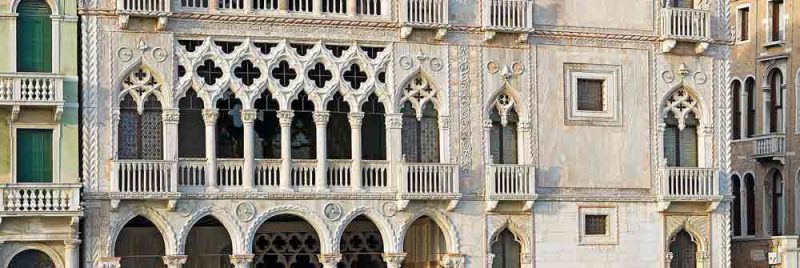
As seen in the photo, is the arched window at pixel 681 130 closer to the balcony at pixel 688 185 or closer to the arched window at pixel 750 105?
the balcony at pixel 688 185

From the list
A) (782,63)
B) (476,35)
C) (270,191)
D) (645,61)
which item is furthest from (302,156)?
(782,63)

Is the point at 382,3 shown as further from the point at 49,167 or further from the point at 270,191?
the point at 49,167

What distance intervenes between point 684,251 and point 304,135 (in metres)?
9.48

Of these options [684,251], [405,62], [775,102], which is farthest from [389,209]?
[775,102]

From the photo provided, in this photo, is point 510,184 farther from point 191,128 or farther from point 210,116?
point 191,128

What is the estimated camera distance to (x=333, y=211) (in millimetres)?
37219

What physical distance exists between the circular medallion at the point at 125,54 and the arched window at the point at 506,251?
9122 mm

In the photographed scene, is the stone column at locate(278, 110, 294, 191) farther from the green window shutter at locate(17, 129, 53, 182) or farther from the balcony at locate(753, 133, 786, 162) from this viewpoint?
the balcony at locate(753, 133, 786, 162)

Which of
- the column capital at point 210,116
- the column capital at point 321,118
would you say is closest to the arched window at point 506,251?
the column capital at point 321,118

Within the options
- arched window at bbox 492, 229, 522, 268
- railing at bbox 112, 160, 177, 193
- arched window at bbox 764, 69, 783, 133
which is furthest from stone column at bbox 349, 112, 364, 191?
arched window at bbox 764, 69, 783, 133

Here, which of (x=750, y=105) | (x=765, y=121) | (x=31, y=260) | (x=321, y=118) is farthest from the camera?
(x=750, y=105)

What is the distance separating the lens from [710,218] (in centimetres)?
4081

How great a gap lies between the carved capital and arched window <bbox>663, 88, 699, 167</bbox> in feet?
29.9

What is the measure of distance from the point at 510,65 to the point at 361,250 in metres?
5.19
